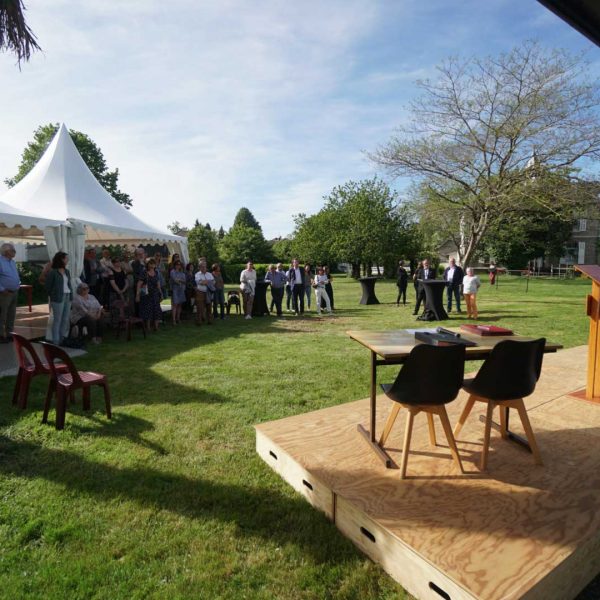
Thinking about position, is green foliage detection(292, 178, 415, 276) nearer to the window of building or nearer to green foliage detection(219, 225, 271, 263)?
green foliage detection(219, 225, 271, 263)

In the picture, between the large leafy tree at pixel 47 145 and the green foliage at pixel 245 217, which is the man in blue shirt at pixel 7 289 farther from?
the green foliage at pixel 245 217

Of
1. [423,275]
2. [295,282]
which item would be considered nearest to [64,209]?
[295,282]

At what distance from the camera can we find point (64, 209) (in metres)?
9.78

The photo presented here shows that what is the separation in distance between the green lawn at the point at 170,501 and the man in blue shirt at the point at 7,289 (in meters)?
3.00

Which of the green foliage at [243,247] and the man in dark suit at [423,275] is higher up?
the green foliage at [243,247]

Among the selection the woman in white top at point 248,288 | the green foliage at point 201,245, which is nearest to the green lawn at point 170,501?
the woman in white top at point 248,288

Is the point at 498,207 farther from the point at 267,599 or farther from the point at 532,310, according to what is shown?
the point at 267,599

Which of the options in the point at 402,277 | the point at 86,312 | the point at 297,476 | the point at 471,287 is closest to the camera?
the point at 297,476

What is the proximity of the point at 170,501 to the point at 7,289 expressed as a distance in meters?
6.82

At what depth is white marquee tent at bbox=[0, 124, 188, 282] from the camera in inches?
344

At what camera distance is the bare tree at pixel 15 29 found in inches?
132

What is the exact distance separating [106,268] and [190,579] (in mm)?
9080

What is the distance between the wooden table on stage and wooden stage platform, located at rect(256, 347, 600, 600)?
0.09 m

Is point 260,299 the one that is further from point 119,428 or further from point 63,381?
point 119,428
